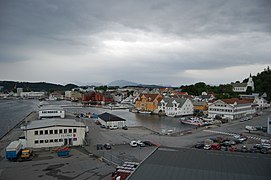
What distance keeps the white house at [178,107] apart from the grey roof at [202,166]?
45.7ft

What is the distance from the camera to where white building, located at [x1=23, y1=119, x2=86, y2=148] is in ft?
26.8

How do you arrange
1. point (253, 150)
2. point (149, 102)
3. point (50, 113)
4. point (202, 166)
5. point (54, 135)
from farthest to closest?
1. point (149, 102)
2. point (50, 113)
3. point (54, 135)
4. point (253, 150)
5. point (202, 166)

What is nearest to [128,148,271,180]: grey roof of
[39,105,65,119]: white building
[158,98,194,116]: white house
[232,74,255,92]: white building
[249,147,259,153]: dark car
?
[249,147,259,153]: dark car

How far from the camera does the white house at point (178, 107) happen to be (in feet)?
62.7

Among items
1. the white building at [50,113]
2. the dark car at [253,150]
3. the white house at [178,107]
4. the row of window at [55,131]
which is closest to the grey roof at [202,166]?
the dark car at [253,150]

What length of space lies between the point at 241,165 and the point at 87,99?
3518 centimetres

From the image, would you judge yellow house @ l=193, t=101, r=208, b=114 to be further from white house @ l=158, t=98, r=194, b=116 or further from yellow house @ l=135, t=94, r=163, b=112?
yellow house @ l=135, t=94, r=163, b=112

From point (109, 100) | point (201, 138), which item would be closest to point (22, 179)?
point (201, 138)

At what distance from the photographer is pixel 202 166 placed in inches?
170

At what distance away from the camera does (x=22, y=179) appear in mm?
5406

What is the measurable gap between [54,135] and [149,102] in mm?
14593

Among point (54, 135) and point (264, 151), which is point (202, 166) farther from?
point (54, 135)

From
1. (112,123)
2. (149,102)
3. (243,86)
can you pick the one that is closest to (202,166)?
(112,123)

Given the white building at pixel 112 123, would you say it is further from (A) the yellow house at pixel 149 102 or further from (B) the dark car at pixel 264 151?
(A) the yellow house at pixel 149 102
